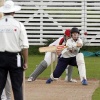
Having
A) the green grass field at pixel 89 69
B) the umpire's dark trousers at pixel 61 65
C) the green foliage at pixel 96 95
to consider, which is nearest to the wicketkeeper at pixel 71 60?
the umpire's dark trousers at pixel 61 65

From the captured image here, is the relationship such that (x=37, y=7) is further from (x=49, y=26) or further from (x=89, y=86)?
(x=89, y=86)

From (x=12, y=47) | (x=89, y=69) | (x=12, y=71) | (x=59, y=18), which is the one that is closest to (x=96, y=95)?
(x=12, y=71)

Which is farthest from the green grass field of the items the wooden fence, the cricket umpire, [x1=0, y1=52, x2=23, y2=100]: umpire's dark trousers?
the cricket umpire

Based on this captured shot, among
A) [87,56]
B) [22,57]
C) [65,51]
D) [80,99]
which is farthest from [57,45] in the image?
[87,56]

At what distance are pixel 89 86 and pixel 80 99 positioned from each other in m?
2.32

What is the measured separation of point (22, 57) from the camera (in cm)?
945

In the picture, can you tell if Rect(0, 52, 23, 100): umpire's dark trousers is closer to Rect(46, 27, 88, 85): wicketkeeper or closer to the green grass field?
the green grass field

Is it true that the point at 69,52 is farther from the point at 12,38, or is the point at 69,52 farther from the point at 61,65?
the point at 12,38

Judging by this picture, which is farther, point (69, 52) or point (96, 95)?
point (69, 52)

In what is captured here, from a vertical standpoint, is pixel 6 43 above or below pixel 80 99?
above

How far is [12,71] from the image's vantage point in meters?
9.44

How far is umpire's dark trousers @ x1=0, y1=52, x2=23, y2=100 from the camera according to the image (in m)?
9.34

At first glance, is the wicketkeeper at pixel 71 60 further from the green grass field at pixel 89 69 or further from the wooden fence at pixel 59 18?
the wooden fence at pixel 59 18

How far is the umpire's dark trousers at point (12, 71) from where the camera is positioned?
9.34 metres
